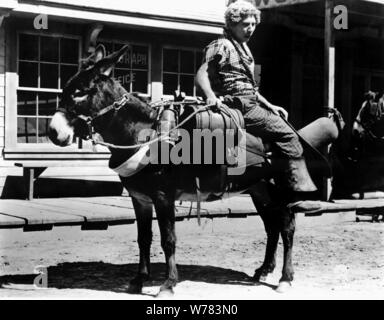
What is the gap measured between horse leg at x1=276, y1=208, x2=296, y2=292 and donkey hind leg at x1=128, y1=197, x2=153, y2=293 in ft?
3.81

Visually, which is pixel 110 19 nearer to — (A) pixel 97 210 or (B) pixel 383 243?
(A) pixel 97 210

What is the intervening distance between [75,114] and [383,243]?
492cm

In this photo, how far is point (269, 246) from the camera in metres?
6.45

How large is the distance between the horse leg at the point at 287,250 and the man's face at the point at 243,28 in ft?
5.13

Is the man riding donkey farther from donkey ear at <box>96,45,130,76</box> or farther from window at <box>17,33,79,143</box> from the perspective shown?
window at <box>17,33,79,143</box>

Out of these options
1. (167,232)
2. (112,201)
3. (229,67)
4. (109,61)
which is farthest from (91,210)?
(109,61)

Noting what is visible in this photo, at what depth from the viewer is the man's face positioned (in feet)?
18.9

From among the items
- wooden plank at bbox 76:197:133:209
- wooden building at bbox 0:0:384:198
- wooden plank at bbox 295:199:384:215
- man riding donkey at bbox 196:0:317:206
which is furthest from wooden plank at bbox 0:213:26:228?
wooden plank at bbox 295:199:384:215

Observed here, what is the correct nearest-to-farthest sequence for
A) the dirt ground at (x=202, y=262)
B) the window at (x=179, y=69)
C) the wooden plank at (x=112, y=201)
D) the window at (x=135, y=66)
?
the dirt ground at (x=202, y=262)
the wooden plank at (x=112, y=201)
the window at (x=135, y=66)
the window at (x=179, y=69)

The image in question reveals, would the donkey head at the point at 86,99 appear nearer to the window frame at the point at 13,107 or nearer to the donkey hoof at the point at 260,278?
the donkey hoof at the point at 260,278

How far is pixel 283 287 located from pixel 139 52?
6578mm

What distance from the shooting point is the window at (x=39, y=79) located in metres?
10.5

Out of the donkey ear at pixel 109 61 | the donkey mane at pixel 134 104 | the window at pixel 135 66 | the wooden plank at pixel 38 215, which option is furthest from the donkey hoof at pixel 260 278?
the window at pixel 135 66

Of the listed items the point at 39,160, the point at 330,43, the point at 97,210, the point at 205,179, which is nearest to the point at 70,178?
the point at 39,160
